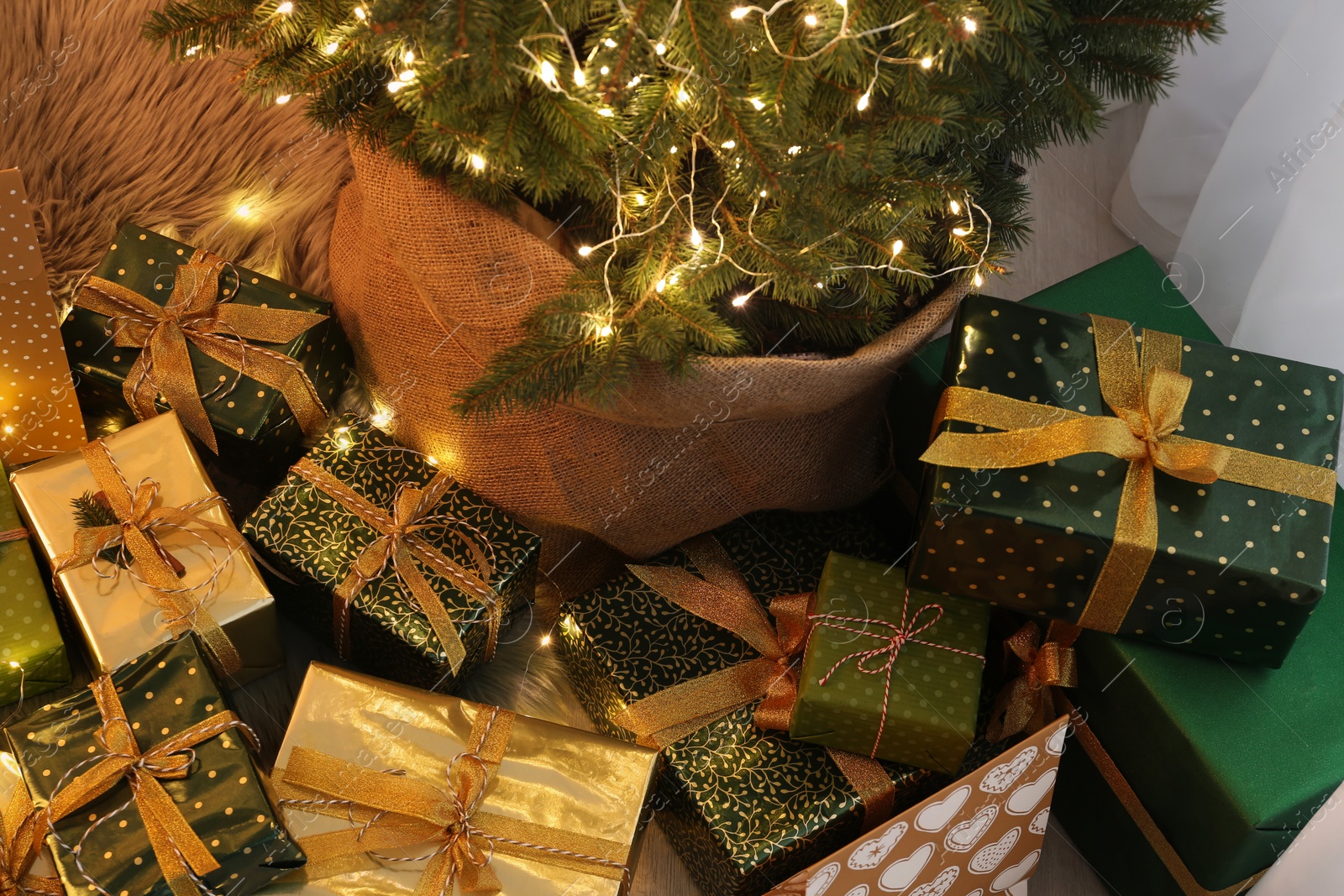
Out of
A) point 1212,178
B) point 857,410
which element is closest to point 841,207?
point 857,410

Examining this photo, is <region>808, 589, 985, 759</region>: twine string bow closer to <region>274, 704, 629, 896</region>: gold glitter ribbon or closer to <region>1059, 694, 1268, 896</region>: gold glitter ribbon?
<region>1059, 694, 1268, 896</region>: gold glitter ribbon

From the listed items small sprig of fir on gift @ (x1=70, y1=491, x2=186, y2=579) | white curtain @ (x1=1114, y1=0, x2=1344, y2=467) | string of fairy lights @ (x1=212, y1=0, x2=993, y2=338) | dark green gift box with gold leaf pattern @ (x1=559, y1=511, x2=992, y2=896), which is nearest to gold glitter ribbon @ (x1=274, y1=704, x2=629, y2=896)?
dark green gift box with gold leaf pattern @ (x1=559, y1=511, x2=992, y2=896)

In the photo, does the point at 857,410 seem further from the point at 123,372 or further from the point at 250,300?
the point at 123,372

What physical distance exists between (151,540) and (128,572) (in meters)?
0.04

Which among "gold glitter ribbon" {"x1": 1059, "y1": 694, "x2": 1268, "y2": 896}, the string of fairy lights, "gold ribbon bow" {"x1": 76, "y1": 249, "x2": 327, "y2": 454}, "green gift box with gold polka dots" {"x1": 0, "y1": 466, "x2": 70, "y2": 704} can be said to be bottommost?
"green gift box with gold polka dots" {"x1": 0, "y1": 466, "x2": 70, "y2": 704}

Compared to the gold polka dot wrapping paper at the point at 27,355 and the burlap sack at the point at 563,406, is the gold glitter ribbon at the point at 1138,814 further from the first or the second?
the gold polka dot wrapping paper at the point at 27,355

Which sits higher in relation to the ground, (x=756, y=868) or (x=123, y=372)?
(x=123, y=372)

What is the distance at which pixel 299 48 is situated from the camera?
108 centimetres

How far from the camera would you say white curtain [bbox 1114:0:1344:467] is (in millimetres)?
1297

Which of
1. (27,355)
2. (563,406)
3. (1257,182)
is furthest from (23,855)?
(1257,182)

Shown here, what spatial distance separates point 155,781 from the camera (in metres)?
1.06

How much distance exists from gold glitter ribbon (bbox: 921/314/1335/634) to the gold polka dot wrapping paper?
0.98 m

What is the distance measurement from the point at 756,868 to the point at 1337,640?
0.66 metres

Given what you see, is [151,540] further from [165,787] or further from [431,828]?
[431,828]
